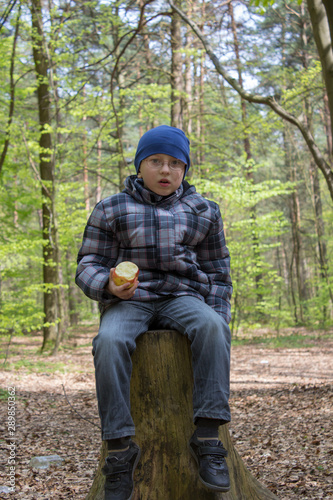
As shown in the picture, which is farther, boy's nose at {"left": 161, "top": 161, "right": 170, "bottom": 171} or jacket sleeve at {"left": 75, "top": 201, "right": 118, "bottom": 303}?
boy's nose at {"left": 161, "top": 161, "right": 170, "bottom": 171}

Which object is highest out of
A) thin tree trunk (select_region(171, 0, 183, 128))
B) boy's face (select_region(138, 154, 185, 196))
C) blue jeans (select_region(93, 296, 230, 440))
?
thin tree trunk (select_region(171, 0, 183, 128))

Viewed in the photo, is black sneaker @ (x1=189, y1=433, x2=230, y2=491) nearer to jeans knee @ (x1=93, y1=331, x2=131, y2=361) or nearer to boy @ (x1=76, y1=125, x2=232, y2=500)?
boy @ (x1=76, y1=125, x2=232, y2=500)

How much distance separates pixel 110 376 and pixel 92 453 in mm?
2330

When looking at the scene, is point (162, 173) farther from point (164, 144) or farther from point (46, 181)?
point (46, 181)

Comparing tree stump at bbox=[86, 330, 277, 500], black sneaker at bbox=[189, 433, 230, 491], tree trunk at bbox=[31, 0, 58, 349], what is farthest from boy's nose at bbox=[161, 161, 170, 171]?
tree trunk at bbox=[31, 0, 58, 349]

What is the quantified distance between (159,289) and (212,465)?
0.89m

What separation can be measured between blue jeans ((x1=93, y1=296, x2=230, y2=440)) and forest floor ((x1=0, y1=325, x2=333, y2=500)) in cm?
117

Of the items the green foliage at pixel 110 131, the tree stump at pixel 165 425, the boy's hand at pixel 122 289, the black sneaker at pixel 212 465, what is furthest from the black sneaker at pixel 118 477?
the green foliage at pixel 110 131

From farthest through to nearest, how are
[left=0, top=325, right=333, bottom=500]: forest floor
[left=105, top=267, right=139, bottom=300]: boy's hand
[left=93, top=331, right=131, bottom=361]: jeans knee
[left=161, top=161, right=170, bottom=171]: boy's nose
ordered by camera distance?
[left=0, top=325, right=333, bottom=500]: forest floor, [left=161, top=161, right=170, bottom=171]: boy's nose, [left=105, top=267, right=139, bottom=300]: boy's hand, [left=93, top=331, right=131, bottom=361]: jeans knee

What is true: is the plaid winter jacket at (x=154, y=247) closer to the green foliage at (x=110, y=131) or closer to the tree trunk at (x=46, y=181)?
the green foliage at (x=110, y=131)

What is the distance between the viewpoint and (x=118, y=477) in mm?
1909

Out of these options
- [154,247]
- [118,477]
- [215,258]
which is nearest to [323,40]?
[215,258]

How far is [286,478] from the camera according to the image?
301 centimetres

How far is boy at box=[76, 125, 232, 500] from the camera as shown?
6.46 feet
